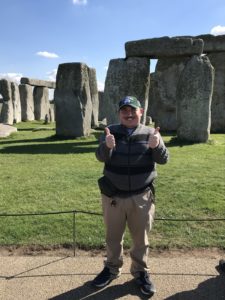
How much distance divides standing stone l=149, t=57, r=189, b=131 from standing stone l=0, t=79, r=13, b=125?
7.11m

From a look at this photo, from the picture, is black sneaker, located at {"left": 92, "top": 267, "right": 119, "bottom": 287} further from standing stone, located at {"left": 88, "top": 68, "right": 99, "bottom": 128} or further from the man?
standing stone, located at {"left": 88, "top": 68, "right": 99, "bottom": 128}

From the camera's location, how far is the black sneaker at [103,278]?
361 cm

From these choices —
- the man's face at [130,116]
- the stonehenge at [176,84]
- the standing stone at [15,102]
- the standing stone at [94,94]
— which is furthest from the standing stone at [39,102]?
the man's face at [130,116]

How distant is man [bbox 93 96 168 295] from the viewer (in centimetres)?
358

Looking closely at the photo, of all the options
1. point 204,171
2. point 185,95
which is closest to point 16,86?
point 185,95

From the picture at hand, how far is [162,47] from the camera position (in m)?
12.4

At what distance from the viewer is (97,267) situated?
157 inches

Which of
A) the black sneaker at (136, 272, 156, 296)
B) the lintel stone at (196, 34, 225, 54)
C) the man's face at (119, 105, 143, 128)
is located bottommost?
the black sneaker at (136, 272, 156, 296)

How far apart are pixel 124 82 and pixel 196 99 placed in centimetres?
200

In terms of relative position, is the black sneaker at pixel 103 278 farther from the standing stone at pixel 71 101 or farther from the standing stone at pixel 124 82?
the standing stone at pixel 71 101

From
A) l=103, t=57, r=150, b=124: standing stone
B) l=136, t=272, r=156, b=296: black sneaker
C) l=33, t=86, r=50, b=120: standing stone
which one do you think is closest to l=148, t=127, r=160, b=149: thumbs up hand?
l=136, t=272, r=156, b=296: black sneaker

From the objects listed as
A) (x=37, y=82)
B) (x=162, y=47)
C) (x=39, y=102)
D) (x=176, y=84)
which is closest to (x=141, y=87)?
(x=162, y=47)

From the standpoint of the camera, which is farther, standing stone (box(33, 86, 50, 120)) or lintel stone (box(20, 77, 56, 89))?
standing stone (box(33, 86, 50, 120))

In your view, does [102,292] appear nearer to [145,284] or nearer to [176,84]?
[145,284]
